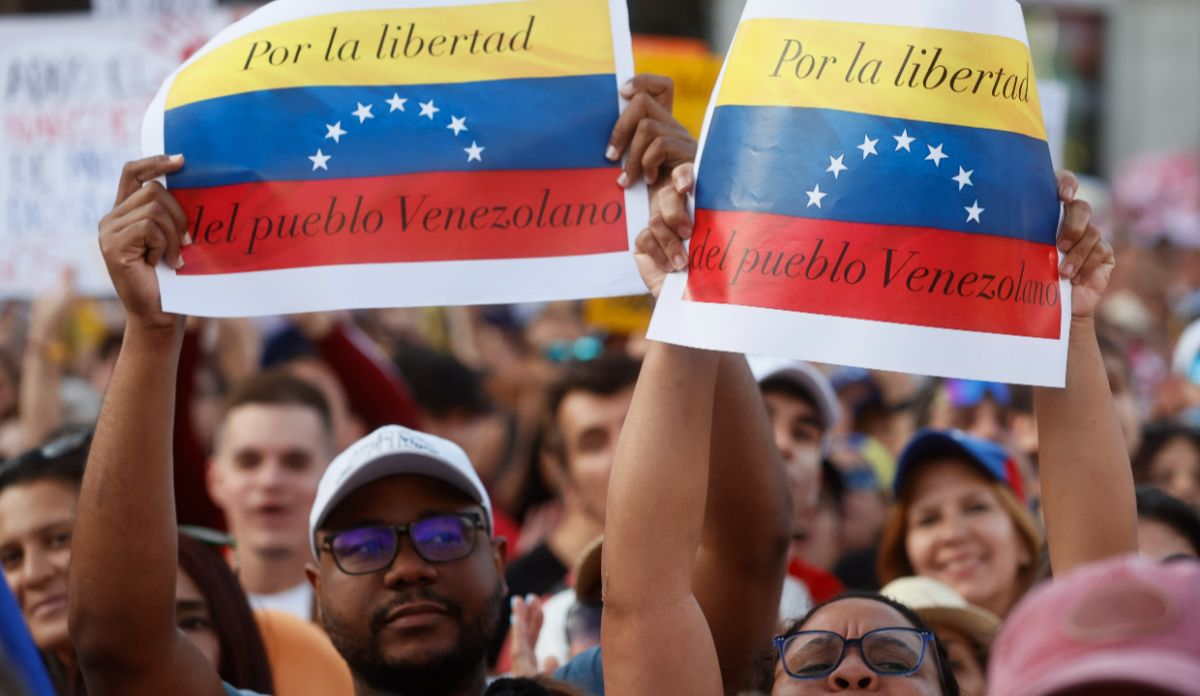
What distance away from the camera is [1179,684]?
1.74m

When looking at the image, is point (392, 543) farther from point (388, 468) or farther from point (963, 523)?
Answer: point (963, 523)

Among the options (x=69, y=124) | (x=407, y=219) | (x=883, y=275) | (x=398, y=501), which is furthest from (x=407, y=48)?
(x=69, y=124)

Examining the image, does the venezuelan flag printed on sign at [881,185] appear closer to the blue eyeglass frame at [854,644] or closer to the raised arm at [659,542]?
A: the raised arm at [659,542]

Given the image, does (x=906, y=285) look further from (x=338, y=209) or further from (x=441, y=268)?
(x=338, y=209)

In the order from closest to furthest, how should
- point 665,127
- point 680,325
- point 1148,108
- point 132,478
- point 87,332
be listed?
point 680,325
point 132,478
point 665,127
point 87,332
point 1148,108

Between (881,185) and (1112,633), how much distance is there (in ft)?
4.17

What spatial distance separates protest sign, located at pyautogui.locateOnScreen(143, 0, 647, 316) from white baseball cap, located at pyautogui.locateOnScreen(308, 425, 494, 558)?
369 mm

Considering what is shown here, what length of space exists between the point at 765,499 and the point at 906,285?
664 millimetres

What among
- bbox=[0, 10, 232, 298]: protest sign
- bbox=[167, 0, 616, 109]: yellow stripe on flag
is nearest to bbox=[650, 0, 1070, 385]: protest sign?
bbox=[167, 0, 616, 109]: yellow stripe on flag

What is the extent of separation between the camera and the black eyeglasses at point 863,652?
116 inches

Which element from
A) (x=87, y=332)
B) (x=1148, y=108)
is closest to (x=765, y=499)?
(x=87, y=332)

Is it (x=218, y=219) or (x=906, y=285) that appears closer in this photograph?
(x=906, y=285)

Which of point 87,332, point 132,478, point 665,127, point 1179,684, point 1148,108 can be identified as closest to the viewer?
point 1179,684

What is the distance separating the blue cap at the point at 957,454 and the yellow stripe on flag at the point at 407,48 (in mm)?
1812
